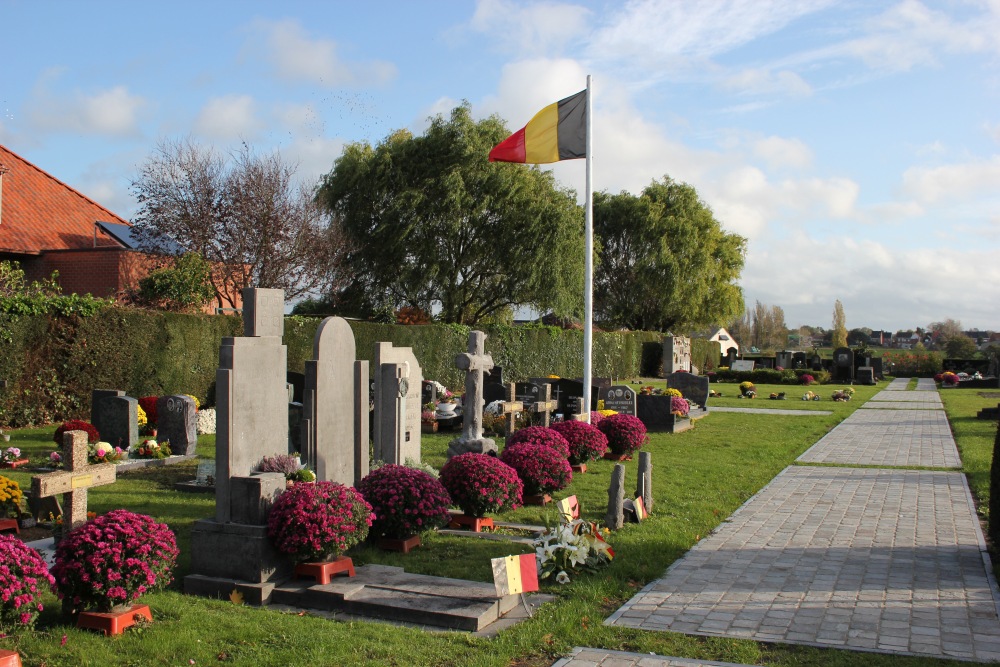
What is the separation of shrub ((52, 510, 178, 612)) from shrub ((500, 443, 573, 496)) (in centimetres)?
529

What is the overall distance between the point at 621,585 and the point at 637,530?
209cm

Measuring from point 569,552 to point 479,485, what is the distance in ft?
5.87

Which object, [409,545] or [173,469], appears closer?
[409,545]

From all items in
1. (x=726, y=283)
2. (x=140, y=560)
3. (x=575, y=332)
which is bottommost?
(x=140, y=560)

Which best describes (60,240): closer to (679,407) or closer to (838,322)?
(679,407)

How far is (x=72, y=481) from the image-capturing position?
6363mm

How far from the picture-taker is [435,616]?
19.6 feet

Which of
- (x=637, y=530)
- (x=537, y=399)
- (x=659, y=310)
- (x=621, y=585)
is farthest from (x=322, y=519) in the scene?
(x=659, y=310)

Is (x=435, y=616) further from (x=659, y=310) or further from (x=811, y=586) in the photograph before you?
(x=659, y=310)

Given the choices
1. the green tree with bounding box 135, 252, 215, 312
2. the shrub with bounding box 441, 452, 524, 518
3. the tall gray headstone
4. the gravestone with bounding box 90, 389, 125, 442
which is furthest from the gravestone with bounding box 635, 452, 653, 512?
the green tree with bounding box 135, 252, 215, 312

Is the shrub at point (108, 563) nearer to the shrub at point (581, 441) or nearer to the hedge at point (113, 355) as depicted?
the shrub at point (581, 441)

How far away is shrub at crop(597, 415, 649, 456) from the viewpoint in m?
14.6

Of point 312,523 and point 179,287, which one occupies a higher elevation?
point 179,287

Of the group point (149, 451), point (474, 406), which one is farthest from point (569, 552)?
point (149, 451)
